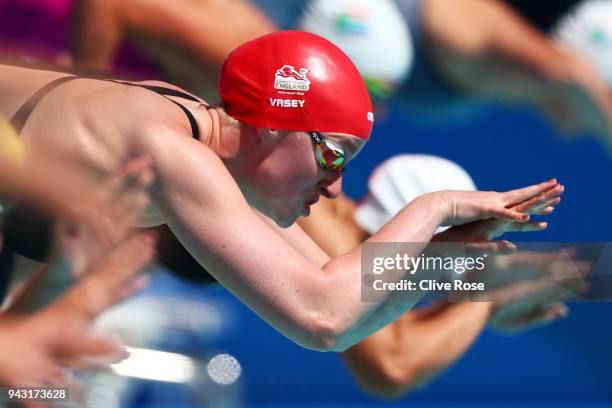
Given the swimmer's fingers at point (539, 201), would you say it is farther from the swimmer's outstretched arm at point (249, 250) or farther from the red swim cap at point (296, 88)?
the red swim cap at point (296, 88)

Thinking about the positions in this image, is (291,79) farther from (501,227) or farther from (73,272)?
(73,272)

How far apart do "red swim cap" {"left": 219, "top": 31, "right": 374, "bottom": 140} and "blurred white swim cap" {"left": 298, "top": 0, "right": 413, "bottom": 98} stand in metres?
1.64

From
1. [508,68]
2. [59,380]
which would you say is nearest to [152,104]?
[59,380]

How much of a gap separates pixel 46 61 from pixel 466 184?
5.17 feet

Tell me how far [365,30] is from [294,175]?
186 cm

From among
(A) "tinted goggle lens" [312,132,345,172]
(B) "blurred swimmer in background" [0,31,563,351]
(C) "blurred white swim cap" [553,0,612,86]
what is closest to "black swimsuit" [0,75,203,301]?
(B) "blurred swimmer in background" [0,31,563,351]

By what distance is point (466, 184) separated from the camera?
348 cm

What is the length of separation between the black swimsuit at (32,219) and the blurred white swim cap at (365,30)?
5.35 ft

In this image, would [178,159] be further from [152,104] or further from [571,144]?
[571,144]

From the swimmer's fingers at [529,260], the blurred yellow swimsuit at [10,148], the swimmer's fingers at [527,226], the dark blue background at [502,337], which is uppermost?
the swimmer's fingers at [527,226]

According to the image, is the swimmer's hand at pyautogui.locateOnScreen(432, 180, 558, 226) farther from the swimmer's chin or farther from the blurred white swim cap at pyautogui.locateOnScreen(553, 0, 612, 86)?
the blurred white swim cap at pyautogui.locateOnScreen(553, 0, 612, 86)

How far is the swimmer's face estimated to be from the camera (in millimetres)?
2172

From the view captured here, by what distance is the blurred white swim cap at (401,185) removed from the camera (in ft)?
11.5

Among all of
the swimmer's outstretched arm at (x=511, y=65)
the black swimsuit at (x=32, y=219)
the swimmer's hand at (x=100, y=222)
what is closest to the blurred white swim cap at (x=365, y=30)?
the swimmer's outstretched arm at (x=511, y=65)
